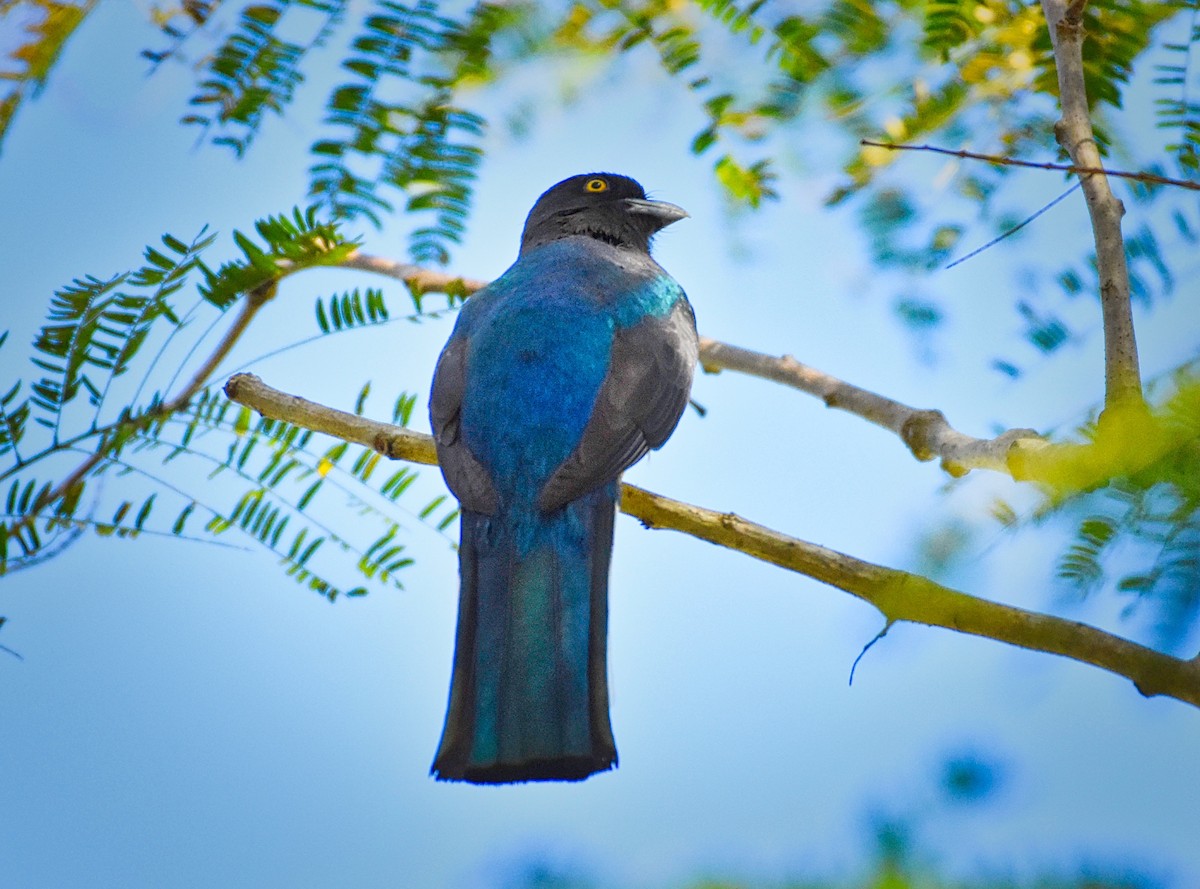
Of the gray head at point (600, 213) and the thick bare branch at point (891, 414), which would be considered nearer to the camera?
the thick bare branch at point (891, 414)

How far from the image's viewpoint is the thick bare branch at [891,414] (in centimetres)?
345

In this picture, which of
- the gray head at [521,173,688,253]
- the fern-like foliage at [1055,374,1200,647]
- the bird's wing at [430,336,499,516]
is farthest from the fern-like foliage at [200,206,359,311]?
the fern-like foliage at [1055,374,1200,647]

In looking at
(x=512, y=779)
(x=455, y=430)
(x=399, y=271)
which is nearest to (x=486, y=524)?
(x=455, y=430)

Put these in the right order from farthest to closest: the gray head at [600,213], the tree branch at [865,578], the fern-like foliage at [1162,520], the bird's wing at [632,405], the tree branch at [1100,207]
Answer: the gray head at [600,213], the bird's wing at [632,405], the tree branch at [1100,207], the tree branch at [865,578], the fern-like foliage at [1162,520]

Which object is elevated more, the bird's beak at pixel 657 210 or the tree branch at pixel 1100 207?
the tree branch at pixel 1100 207

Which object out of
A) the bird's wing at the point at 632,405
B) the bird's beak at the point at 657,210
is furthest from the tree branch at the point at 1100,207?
the bird's beak at the point at 657,210

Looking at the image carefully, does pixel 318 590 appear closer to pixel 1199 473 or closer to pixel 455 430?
pixel 455 430

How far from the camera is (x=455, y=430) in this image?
419 cm

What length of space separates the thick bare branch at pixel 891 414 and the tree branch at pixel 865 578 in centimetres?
39

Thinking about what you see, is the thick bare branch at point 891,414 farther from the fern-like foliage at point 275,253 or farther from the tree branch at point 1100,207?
the fern-like foliage at point 275,253

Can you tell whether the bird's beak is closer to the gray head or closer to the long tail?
the gray head

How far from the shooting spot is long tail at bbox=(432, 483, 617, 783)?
10.9 feet

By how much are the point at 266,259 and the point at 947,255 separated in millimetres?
2068

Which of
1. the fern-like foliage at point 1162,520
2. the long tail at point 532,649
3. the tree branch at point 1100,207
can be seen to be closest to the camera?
the fern-like foliage at point 1162,520
